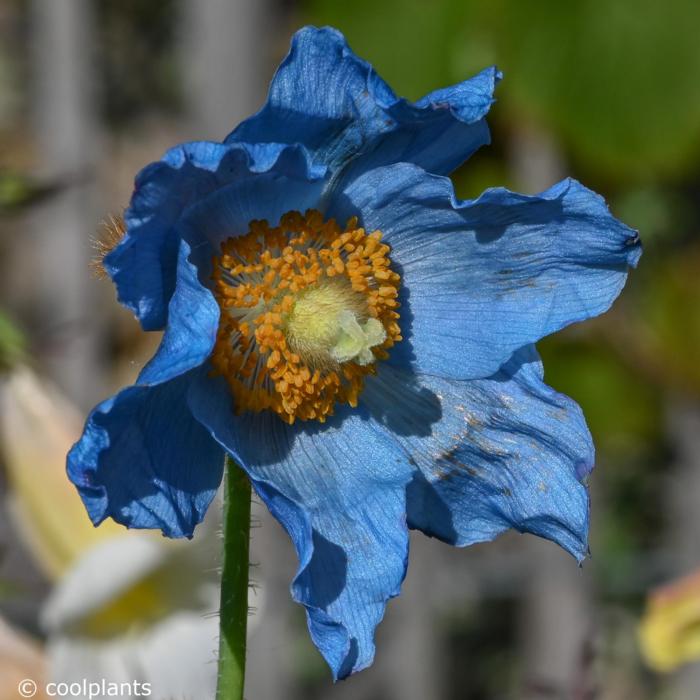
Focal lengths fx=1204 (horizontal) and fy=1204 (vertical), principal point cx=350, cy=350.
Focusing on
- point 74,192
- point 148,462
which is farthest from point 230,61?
point 148,462

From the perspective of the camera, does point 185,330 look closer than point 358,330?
Yes

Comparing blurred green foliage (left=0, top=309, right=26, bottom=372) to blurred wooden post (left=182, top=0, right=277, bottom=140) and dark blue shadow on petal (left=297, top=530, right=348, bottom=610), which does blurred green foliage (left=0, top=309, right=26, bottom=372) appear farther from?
blurred wooden post (left=182, top=0, right=277, bottom=140)

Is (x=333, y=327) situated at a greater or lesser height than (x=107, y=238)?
lesser

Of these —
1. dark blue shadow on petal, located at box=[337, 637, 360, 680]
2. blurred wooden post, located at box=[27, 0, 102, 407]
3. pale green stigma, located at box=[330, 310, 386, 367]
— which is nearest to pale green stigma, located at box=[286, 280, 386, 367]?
pale green stigma, located at box=[330, 310, 386, 367]

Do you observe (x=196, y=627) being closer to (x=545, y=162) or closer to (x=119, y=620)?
(x=119, y=620)

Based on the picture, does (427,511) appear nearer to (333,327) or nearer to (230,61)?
(333,327)

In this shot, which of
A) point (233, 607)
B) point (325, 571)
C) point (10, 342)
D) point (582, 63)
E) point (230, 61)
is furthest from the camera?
point (230, 61)
